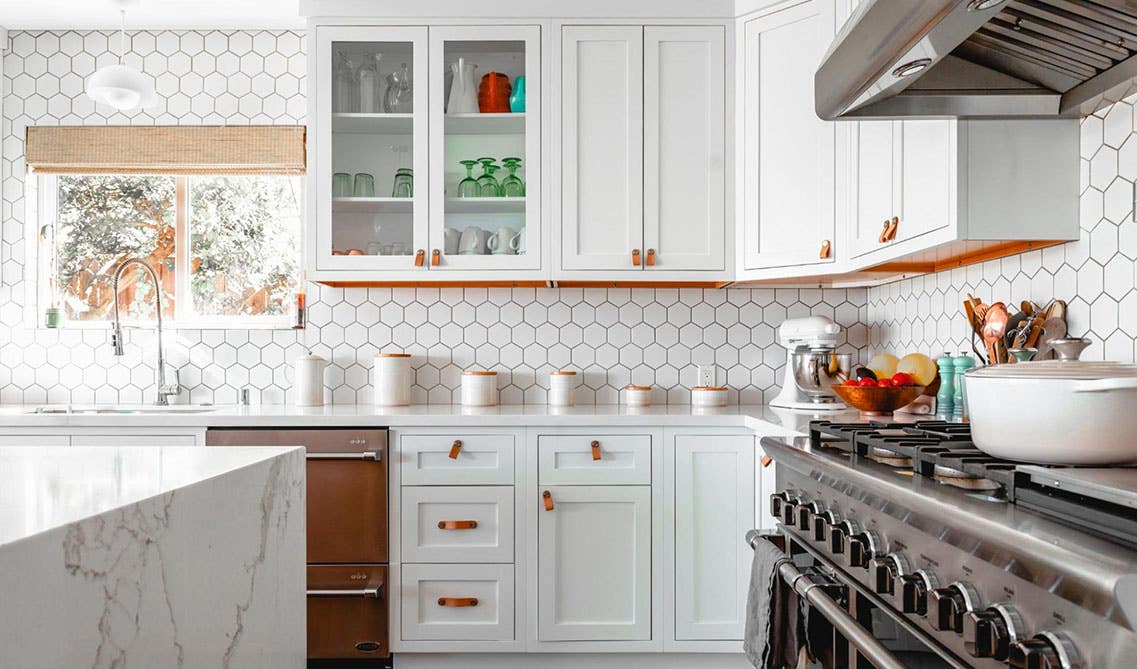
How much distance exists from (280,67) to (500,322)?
134 centimetres

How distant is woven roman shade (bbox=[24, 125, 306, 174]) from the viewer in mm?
3217

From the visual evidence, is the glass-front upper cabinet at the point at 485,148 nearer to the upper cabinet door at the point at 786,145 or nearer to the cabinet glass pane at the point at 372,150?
the cabinet glass pane at the point at 372,150

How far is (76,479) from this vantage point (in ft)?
3.37

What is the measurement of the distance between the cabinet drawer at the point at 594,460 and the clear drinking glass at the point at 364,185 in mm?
1090

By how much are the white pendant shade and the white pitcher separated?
0.99 metres

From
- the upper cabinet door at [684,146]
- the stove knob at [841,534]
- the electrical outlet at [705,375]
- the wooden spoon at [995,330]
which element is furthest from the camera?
the electrical outlet at [705,375]

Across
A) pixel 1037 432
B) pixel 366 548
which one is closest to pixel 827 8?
pixel 1037 432

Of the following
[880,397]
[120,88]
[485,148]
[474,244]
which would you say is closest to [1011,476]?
[880,397]

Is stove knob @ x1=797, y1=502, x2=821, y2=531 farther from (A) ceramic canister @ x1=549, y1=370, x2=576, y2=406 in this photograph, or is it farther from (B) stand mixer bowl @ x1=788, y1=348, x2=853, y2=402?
(A) ceramic canister @ x1=549, y1=370, x2=576, y2=406

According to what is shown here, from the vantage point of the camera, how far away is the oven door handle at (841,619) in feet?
3.83

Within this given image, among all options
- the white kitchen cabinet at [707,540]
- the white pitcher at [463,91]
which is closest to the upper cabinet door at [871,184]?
the white kitchen cabinet at [707,540]

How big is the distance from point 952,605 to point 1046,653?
176mm

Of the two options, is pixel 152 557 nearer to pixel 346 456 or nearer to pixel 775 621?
pixel 775 621

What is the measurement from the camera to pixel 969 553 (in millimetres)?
981
